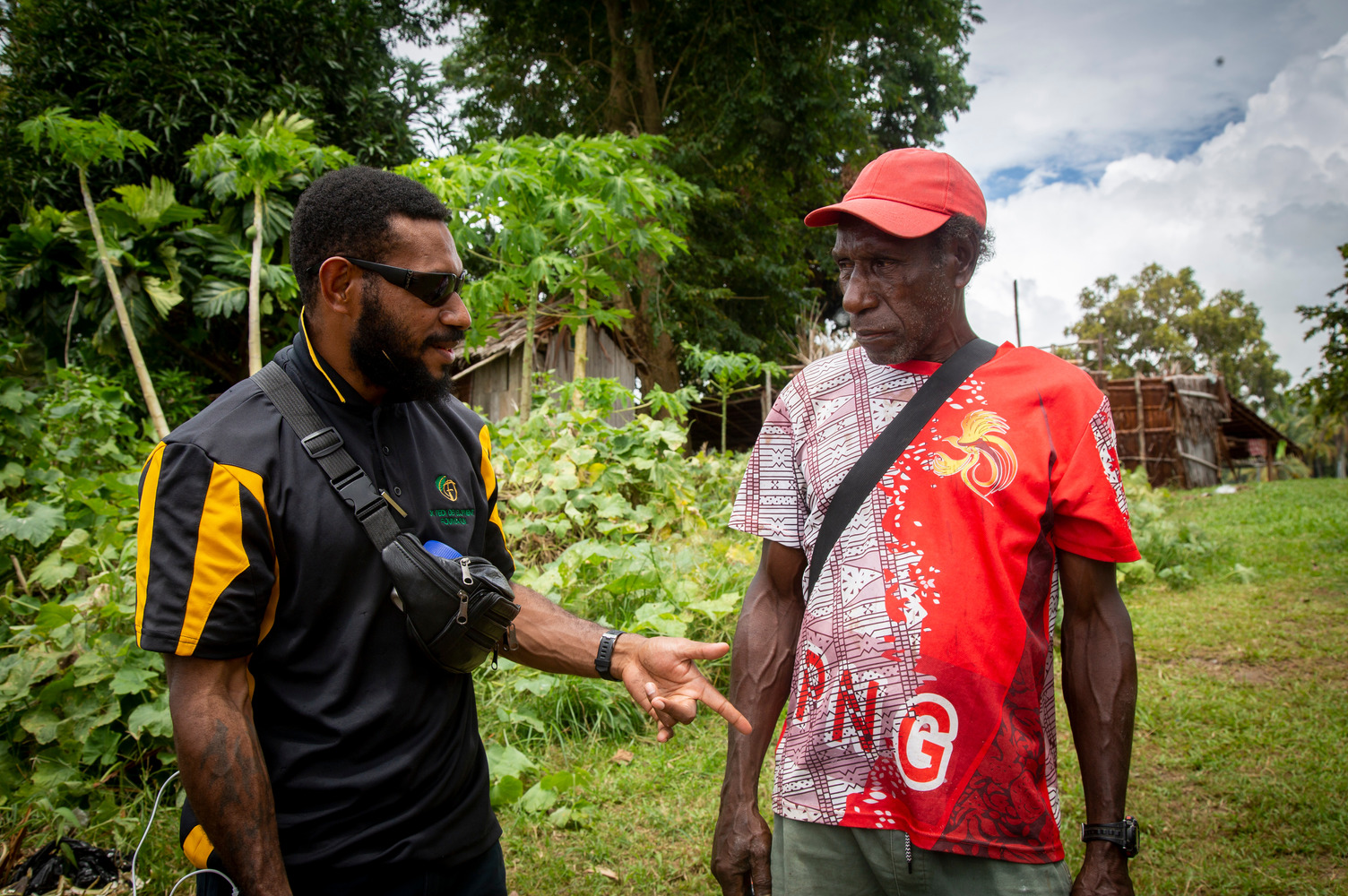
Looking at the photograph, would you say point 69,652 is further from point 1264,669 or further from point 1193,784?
point 1264,669

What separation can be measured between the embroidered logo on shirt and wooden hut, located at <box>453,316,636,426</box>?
417 inches

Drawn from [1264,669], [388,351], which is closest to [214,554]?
[388,351]

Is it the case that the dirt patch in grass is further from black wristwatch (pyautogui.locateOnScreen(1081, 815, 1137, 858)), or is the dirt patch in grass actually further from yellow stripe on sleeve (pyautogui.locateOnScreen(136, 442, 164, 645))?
yellow stripe on sleeve (pyautogui.locateOnScreen(136, 442, 164, 645))

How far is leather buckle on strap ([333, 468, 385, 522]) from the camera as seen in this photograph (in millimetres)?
1537

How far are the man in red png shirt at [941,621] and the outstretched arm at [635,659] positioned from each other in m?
0.19

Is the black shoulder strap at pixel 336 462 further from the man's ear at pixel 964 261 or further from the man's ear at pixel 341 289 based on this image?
the man's ear at pixel 964 261

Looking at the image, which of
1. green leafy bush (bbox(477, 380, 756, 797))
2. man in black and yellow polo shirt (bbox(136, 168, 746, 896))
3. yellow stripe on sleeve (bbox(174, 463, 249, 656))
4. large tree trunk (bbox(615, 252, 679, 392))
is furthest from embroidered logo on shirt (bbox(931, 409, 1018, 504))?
large tree trunk (bbox(615, 252, 679, 392))

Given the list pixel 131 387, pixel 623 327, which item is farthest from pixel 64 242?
pixel 623 327

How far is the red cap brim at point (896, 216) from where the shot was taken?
1.75m

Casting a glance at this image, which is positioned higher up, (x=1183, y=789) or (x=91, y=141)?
(x=91, y=141)

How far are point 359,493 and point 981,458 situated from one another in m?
1.23

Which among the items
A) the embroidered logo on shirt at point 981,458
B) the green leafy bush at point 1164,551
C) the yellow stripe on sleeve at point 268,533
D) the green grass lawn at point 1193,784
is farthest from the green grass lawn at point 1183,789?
the embroidered logo on shirt at point 981,458

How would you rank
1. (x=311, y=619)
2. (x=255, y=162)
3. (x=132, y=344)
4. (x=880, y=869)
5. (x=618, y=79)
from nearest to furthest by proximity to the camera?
(x=311, y=619) < (x=880, y=869) < (x=255, y=162) < (x=132, y=344) < (x=618, y=79)

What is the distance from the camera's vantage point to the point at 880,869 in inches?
63.2
